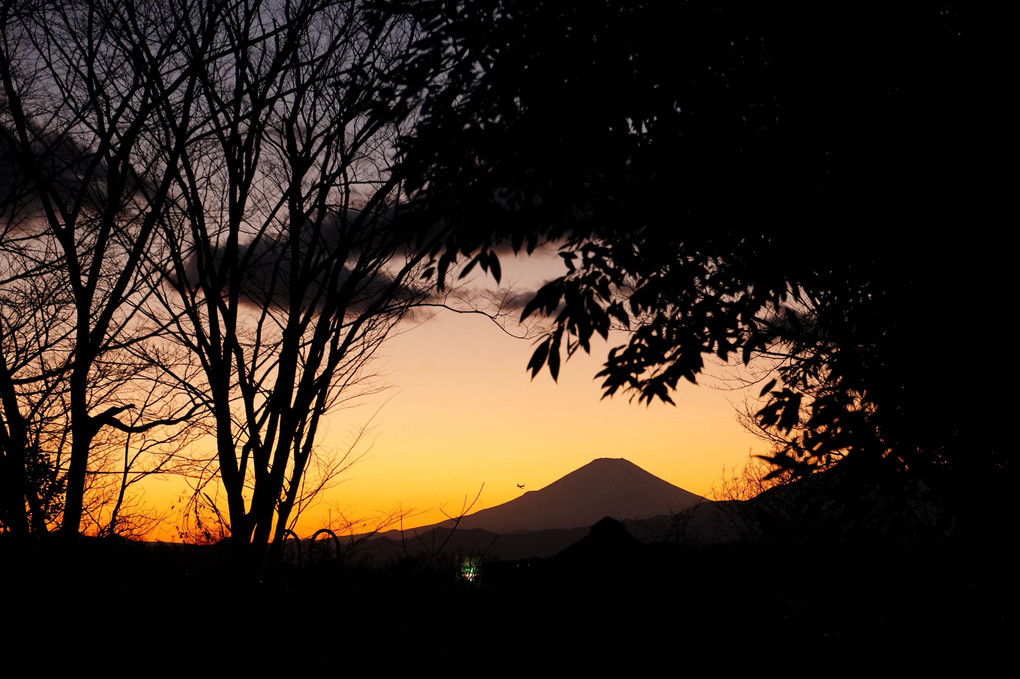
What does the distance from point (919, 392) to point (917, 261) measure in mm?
828

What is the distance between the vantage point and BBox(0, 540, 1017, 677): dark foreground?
3.17m

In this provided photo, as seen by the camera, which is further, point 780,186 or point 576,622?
point 780,186

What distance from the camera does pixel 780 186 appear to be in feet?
14.9

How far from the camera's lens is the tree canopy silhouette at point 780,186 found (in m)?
4.25

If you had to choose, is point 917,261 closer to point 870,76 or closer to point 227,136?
point 870,76

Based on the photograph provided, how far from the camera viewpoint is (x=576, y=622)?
10.7ft

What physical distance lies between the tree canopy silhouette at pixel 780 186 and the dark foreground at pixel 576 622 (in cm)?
107

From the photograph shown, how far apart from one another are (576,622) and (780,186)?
3018 mm

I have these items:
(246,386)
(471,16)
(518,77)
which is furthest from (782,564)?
(246,386)

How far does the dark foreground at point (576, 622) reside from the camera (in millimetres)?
3172

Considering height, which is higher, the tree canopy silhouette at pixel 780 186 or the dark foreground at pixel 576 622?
the tree canopy silhouette at pixel 780 186

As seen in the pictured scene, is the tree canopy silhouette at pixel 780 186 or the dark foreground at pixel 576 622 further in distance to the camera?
the tree canopy silhouette at pixel 780 186

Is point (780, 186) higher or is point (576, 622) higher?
point (780, 186)

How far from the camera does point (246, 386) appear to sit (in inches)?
351
